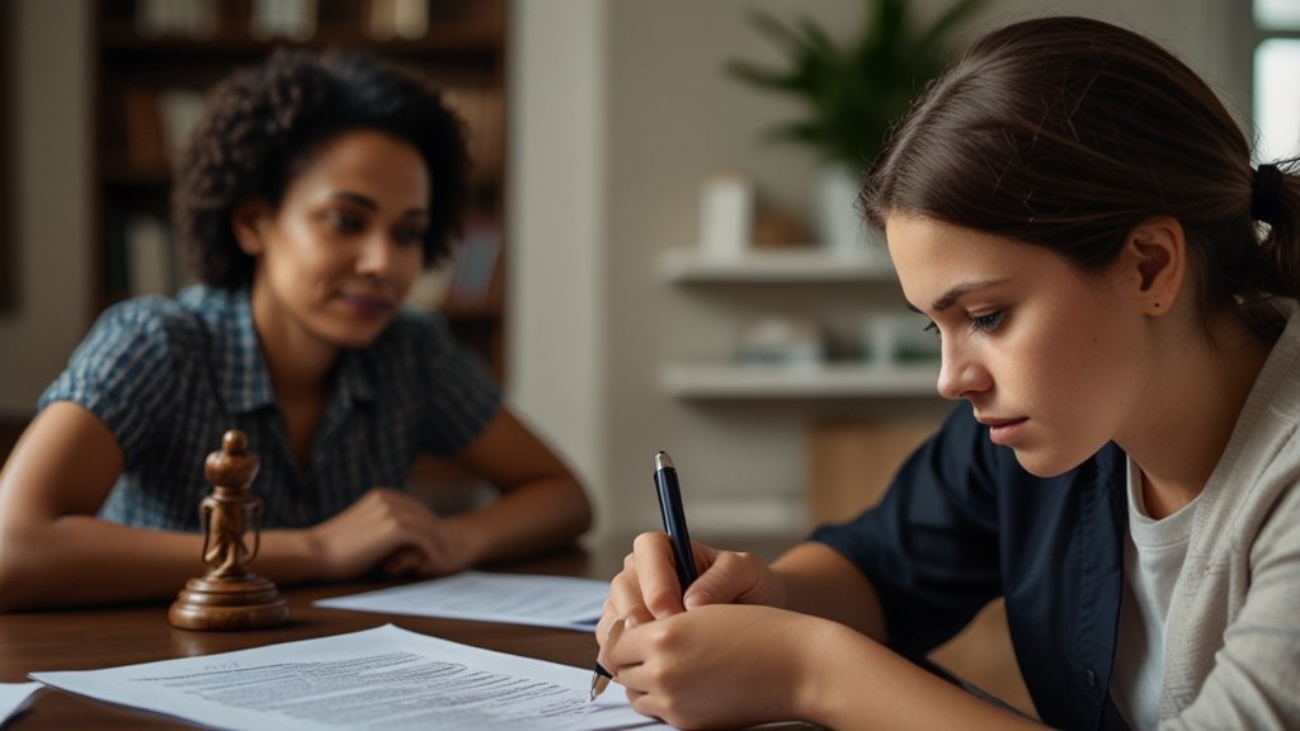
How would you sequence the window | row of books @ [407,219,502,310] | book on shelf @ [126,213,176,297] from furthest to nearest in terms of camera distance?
the window → row of books @ [407,219,502,310] → book on shelf @ [126,213,176,297]

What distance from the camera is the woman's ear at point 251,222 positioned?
187cm

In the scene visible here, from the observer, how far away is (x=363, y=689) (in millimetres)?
935

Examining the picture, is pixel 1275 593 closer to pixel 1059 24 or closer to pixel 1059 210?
pixel 1059 210

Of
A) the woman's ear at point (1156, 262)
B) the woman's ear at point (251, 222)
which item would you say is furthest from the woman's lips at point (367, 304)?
the woman's ear at point (1156, 262)

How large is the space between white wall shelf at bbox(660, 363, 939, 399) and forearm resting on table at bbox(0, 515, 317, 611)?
2.56 meters

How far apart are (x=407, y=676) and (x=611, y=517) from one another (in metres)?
2.96

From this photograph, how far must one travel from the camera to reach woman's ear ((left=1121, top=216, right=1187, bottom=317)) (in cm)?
92

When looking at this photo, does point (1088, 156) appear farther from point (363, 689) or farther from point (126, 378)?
point (126, 378)

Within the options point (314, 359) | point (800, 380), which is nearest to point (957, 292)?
point (314, 359)

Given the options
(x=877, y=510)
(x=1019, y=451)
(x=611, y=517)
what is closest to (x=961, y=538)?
(x=877, y=510)

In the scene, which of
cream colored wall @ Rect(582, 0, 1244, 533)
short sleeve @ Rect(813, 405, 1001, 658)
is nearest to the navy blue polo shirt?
short sleeve @ Rect(813, 405, 1001, 658)

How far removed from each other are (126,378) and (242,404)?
0.20m

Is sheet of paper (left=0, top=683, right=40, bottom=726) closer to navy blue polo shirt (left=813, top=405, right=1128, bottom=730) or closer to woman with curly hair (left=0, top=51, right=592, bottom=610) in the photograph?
woman with curly hair (left=0, top=51, right=592, bottom=610)

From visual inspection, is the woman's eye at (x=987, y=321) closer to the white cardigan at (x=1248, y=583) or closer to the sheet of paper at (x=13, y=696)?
the white cardigan at (x=1248, y=583)
